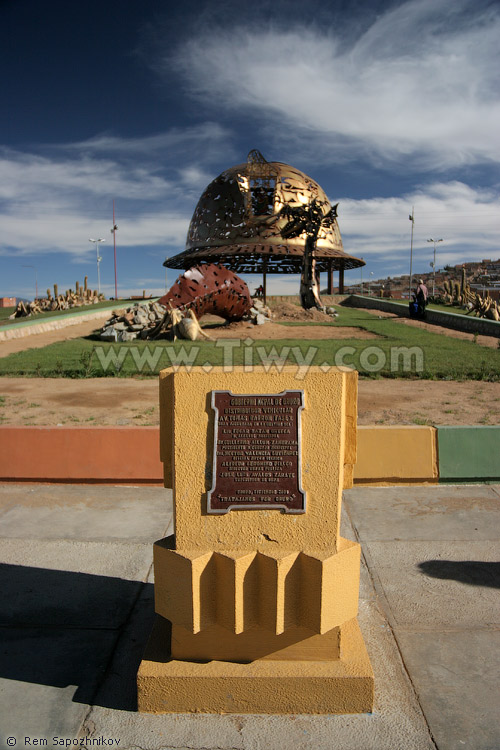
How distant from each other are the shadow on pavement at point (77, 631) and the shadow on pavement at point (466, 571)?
6.76 ft

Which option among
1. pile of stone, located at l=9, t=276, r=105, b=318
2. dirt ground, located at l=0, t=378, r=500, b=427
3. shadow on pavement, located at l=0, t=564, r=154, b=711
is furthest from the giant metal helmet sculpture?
shadow on pavement, located at l=0, t=564, r=154, b=711

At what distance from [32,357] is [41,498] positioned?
357 inches

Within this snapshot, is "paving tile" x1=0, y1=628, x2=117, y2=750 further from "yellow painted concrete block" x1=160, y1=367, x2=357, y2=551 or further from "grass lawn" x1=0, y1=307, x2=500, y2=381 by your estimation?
"grass lawn" x1=0, y1=307, x2=500, y2=381

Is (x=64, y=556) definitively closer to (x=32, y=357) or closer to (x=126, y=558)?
(x=126, y=558)

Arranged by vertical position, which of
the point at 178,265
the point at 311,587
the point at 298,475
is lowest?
the point at 311,587

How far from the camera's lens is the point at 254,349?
14461 mm

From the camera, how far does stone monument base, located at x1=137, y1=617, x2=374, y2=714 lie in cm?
267

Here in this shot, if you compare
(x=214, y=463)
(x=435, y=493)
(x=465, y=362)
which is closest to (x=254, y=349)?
(x=465, y=362)

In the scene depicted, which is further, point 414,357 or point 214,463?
point 414,357

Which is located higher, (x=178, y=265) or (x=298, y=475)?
(x=178, y=265)

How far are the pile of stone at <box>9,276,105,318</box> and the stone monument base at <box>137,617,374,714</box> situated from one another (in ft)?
97.4

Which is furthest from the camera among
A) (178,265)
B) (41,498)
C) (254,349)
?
(178,265)

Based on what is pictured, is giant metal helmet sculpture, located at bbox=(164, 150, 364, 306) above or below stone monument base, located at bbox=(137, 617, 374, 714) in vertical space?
above

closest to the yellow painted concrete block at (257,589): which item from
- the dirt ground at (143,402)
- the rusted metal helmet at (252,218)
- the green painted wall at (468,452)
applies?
the green painted wall at (468,452)
